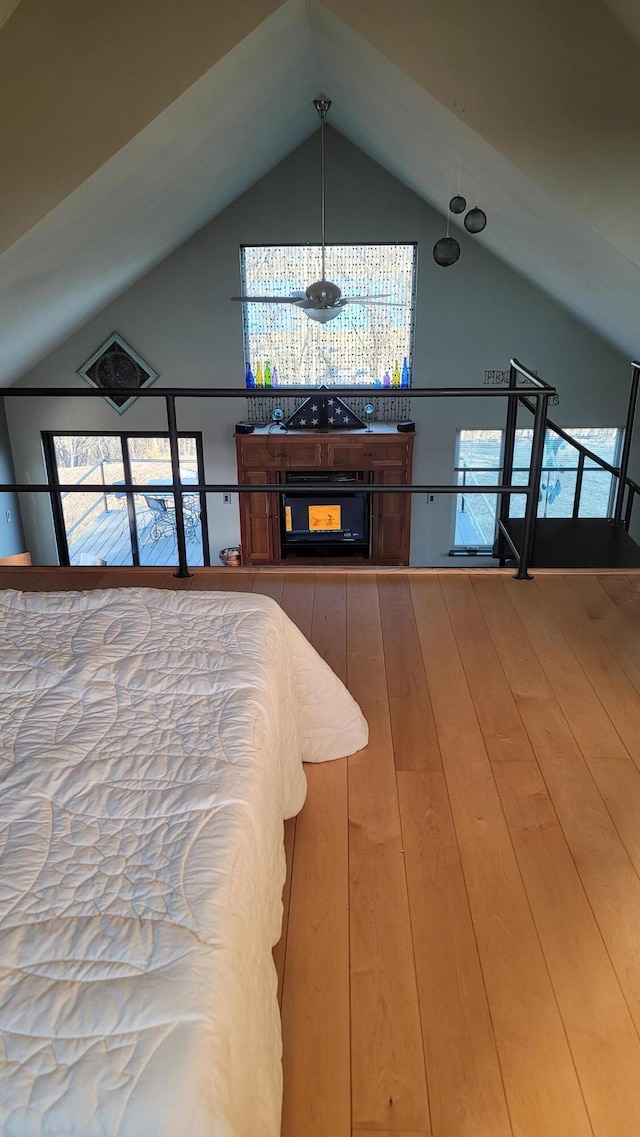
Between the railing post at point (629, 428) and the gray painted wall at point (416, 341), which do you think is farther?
the gray painted wall at point (416, 341)

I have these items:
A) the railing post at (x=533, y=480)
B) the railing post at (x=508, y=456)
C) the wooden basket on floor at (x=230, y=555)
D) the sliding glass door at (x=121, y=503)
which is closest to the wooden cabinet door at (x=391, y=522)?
the wooden basket on floor at (x=230, y=555)

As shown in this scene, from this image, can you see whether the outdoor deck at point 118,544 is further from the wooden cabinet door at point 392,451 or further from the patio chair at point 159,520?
the wooden cabinet door at point 392,451

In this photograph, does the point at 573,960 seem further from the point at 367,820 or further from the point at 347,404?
the point at 347,404

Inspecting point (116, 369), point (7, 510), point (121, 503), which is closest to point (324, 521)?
point (121, 503)

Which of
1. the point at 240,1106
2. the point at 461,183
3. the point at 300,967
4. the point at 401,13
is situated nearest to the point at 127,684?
the point at 300,967

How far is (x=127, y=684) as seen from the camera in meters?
1.52

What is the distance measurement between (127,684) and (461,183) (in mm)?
4823

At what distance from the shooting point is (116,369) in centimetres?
817

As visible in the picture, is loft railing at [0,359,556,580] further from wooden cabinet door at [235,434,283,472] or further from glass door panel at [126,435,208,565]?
glass door panel at [126,435,208,565]

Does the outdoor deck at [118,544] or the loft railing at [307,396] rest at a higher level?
the loft railing at [307,396]

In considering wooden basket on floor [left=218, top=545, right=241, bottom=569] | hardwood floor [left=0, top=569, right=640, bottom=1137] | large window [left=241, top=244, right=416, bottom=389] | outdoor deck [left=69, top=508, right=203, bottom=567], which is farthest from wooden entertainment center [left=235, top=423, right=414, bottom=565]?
hardwood floor [left=0, top=569, right=640, bottom=1137]

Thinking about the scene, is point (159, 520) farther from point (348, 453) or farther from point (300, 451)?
point (348, 453)

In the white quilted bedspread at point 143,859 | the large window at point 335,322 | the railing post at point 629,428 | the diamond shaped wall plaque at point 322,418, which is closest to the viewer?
the white quilted bedspread at point 143,859

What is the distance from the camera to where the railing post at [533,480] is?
2973 millimetres
